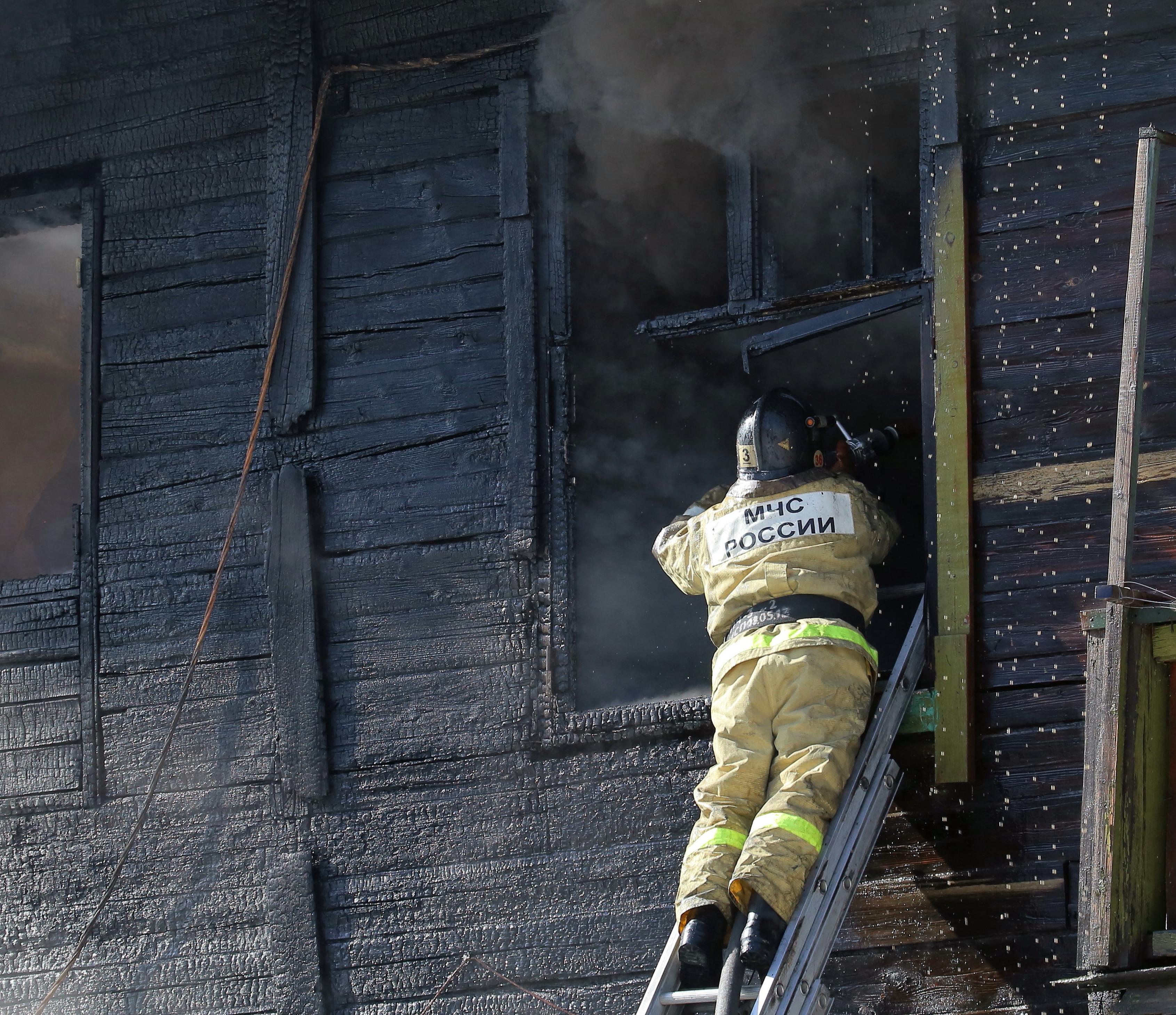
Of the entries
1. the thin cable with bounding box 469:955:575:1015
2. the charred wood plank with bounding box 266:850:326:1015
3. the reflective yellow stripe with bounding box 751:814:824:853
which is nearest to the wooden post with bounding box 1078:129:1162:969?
the reflective yellow stripe with bounding box 751:814:824:853

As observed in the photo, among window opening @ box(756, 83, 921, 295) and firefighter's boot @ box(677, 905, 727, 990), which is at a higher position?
window opening @ box(756, 83, 921, 295)

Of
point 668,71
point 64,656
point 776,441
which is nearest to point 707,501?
point 776,441

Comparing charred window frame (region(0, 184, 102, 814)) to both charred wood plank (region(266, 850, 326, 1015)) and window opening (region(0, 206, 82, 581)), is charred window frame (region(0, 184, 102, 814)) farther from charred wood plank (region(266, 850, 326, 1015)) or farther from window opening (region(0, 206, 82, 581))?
window opening (region(0, 206, 82, 581))

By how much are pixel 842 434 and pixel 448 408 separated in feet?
5.35

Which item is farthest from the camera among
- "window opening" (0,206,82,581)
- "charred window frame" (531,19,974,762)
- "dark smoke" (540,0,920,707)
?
"window opening" (0,206,82,581)

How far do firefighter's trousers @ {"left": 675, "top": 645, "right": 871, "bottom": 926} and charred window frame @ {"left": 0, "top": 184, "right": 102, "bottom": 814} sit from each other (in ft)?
9.15

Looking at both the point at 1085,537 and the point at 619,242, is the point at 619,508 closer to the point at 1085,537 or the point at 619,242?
the point at 619,242

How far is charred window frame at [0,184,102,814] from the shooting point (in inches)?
259

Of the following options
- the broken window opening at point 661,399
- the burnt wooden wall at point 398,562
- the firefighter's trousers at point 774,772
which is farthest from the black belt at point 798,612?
the broken window opening at point 661,399

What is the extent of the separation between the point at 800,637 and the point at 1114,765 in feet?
4.04

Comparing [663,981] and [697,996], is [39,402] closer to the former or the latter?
[663,981]

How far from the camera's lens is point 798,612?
5156 mm

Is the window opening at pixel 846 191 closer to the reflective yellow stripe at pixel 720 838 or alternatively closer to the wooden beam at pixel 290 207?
the wooden beam at pixel 290 207

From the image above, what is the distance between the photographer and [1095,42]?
220 inches
